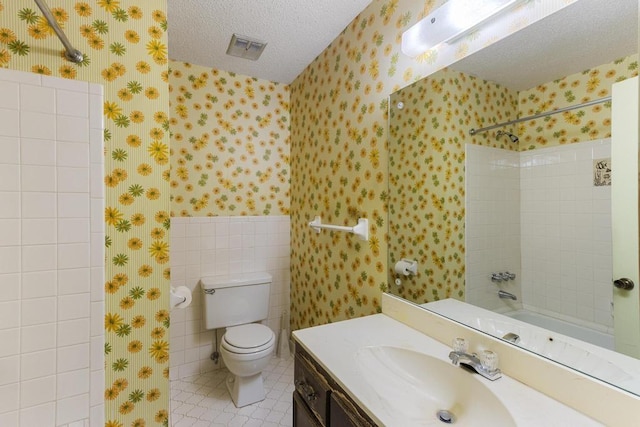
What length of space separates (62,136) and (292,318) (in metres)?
2.02

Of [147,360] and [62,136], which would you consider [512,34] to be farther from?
[147,360]

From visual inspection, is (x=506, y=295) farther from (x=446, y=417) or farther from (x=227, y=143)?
(x=227, y=143)

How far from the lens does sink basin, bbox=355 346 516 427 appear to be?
788 mm

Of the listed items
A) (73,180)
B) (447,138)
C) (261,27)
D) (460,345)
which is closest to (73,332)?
(73,180)

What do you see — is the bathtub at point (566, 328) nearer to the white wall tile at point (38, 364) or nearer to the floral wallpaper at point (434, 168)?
the floral wallpaper at point (434, 168)

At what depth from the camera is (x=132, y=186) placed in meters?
1.25

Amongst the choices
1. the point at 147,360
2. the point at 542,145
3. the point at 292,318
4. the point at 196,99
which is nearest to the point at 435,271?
the point at 542,145

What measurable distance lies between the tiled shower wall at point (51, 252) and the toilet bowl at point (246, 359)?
0.77 meters

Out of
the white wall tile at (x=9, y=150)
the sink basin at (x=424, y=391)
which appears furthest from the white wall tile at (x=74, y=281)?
the sink basin at (x=424, y=391)

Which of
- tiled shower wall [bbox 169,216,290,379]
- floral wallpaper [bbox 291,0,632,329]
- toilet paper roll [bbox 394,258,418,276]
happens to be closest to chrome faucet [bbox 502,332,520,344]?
floral wallpaper [bbox 291,0,632,329]

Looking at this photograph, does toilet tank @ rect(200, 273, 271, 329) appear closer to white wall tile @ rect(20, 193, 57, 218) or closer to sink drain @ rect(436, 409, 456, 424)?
white wall tile @ rect(20, 193, 57, 218)

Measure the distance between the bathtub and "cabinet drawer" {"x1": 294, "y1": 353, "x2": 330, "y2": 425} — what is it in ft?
2.12

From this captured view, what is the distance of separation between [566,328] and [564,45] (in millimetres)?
787

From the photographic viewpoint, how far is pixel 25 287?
1.10m
